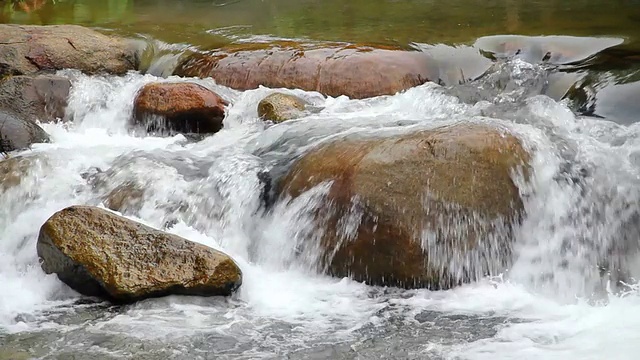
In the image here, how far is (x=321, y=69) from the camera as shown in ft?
28.1

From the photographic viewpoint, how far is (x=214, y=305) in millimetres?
4965

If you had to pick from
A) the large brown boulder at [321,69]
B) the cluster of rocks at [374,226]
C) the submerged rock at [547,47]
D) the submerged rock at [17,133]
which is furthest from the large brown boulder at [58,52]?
the submerged rock at [547,47]

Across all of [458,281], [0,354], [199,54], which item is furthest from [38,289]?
[199,54]

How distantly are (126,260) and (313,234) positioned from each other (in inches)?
53.2

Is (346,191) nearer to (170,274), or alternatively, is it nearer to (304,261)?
(304,261)

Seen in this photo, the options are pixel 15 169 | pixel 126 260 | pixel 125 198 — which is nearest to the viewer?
pixel 126 260

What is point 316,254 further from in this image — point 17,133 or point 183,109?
point 17,133

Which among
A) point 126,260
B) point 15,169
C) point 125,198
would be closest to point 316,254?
point 126,260

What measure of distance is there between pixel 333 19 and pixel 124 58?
11.1 ft

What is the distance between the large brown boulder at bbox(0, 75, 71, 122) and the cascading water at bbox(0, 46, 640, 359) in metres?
0.86

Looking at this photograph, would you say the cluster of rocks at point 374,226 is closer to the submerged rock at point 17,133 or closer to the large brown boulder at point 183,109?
the large brown boulder at point 183,109

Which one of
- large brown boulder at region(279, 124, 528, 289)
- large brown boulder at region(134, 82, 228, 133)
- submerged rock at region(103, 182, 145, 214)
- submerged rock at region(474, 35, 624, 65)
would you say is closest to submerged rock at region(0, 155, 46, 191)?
submerged rock at region(103, 182, 145, 214)

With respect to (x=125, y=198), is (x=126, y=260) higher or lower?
lower

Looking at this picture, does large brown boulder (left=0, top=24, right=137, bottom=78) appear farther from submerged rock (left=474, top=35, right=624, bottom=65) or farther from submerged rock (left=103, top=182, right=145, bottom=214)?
submerged rock (left=474, top=35, right=624, bottom=65)
